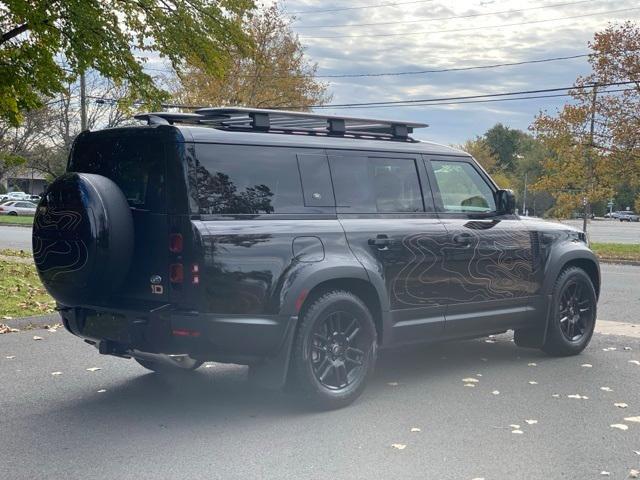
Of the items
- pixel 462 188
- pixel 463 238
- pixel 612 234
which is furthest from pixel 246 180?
pixel 612 234

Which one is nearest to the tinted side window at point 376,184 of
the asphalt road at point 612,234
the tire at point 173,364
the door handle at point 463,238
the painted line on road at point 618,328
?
the door handle at point 463,238

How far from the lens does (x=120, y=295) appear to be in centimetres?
532

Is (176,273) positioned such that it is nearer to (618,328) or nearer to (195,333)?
(195,333)

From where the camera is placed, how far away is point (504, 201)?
23.2ft

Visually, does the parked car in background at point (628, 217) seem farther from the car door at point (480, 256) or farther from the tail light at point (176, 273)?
the tail light at point (176, 273)

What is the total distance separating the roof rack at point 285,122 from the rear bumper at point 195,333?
139 cm

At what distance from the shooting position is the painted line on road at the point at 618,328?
9.04m

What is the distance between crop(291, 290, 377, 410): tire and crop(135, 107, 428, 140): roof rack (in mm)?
1357

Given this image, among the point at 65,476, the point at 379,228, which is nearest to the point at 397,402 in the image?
the point at 379,228

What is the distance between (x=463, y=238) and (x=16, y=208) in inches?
1905

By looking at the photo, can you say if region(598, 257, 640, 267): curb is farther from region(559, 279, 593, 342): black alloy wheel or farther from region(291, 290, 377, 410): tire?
region(291, 290, 377, 410): tire

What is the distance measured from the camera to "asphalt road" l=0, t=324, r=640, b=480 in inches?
174

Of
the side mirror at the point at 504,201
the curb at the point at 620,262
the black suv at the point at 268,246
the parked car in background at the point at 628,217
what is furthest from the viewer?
the parked car in background at the point at 628,217

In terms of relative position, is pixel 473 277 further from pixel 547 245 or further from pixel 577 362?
pixel 577 362
